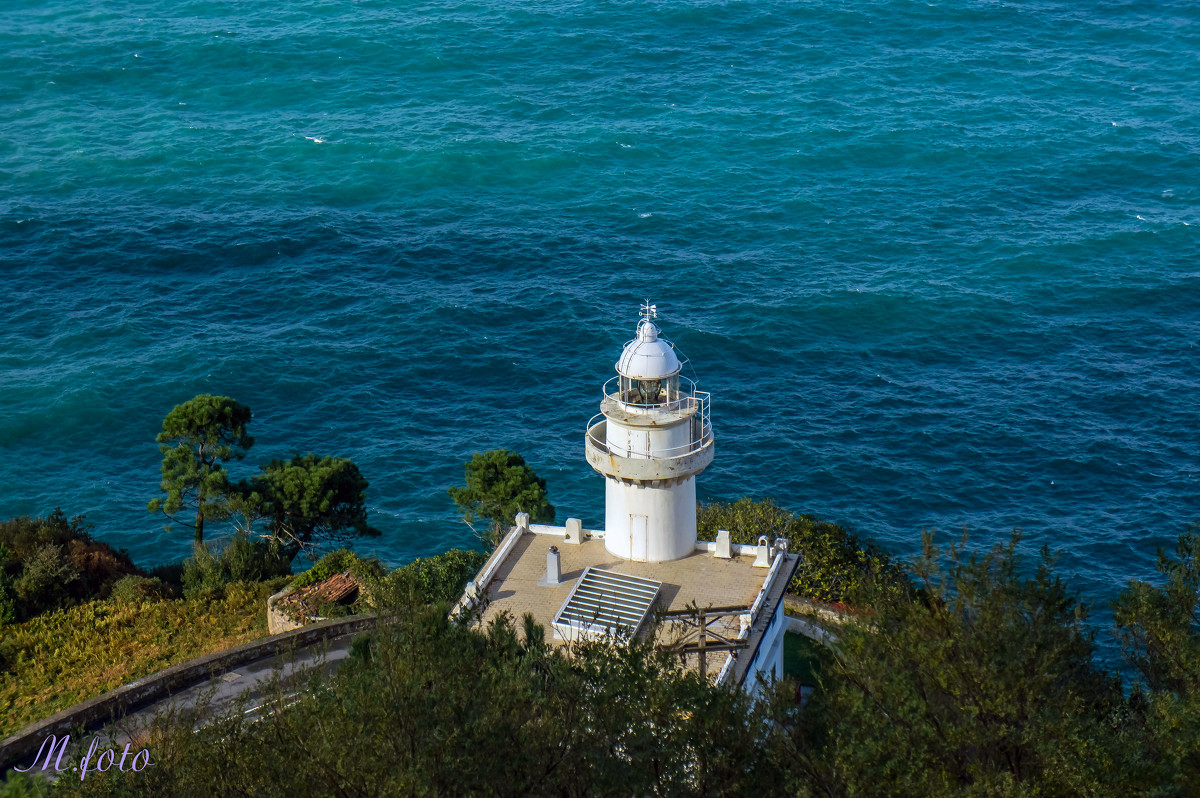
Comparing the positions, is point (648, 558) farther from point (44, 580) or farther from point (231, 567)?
point (44, 580)

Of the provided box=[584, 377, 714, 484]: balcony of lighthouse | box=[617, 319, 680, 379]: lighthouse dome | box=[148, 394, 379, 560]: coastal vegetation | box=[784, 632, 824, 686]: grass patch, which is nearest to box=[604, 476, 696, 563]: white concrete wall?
box=[584, 377, 714, 484]: balcony of lighthouse

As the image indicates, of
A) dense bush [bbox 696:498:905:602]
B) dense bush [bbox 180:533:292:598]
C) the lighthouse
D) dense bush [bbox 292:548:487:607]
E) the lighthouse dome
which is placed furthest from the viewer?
dense bush [bbox 180:533:292:598]

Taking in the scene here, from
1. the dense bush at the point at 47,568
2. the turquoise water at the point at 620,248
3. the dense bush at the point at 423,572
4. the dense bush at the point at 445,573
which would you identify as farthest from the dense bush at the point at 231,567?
the turquoise water at the point at 620,248

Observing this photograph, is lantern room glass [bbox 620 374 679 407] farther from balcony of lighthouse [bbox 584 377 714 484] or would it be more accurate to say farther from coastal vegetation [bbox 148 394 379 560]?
coastal vegetation [bbox 148 394 379 560]

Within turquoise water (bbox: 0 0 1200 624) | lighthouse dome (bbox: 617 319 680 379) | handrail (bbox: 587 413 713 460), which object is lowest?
turquoise water (bbox: 0 0 1200 624)

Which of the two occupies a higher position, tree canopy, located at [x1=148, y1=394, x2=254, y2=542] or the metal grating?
the metal grating

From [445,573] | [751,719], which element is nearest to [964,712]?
[751,719]

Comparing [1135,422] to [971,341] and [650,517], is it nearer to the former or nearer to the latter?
[971,341]
